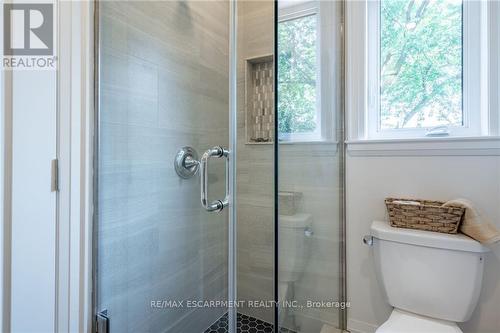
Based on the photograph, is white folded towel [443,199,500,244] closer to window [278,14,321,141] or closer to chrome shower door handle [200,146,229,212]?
window [278,14,321,141]

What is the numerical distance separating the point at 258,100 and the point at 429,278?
107 cm

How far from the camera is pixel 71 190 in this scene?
38.1 inches

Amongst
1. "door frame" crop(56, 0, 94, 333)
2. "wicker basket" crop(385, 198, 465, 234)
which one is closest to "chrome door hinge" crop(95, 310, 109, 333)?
"door frame" crop(56, 0, 94, 333)

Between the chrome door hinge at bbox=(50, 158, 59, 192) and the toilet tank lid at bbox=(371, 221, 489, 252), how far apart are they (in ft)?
4.16

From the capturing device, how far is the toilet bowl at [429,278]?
1.01 metres

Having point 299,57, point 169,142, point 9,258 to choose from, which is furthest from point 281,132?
point 9,258

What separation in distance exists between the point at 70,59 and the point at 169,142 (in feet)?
1.68

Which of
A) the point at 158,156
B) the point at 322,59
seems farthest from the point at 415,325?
the point at 158,156

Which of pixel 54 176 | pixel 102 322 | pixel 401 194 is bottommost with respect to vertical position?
pixel 102 322

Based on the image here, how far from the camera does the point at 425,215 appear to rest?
1.12 m

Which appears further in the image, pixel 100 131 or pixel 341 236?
pixel 341 236

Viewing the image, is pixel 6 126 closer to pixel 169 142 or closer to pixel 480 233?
pixel 169 142

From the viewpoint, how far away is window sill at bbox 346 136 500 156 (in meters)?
1.13

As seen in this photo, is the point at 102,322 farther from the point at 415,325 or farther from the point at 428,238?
the point at 428,238
